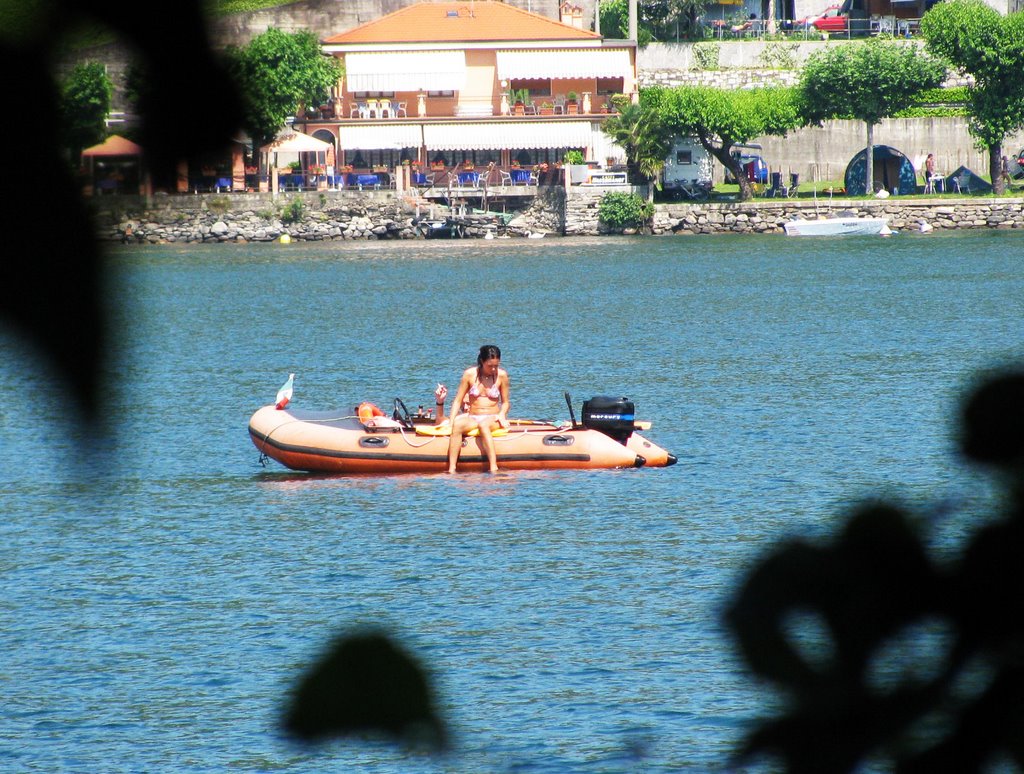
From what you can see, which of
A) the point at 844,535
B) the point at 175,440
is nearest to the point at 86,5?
the point at 844,535

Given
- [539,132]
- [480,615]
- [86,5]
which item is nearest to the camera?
[86,5]

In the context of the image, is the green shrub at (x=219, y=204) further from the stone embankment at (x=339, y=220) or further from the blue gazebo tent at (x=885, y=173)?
the blue gazebo tent at (x=885, y=173)

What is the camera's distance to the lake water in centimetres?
177

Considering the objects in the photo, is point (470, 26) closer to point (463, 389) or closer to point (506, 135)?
point (506, 135)

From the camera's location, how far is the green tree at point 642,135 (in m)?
67.9

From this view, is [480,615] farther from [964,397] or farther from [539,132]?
[539,132]

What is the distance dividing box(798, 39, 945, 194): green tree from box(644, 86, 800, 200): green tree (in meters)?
1.26

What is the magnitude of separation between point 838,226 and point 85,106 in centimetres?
6928

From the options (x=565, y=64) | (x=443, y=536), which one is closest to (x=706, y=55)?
(x=565, y=64)

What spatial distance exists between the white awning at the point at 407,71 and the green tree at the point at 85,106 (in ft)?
218

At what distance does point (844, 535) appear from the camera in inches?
53.8

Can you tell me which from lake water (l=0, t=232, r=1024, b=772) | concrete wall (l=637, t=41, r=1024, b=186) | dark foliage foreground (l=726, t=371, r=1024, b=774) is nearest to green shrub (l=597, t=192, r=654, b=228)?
concrete wall (l=637, t=41, r=1024, b=186)

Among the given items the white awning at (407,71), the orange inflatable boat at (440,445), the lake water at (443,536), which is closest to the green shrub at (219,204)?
the lake water at (443,536)

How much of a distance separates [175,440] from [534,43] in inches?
2023
